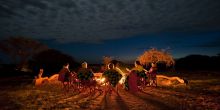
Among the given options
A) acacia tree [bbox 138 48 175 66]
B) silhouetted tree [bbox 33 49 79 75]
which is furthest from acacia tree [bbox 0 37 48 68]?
acacia tree [bbox 138 48 175 66]

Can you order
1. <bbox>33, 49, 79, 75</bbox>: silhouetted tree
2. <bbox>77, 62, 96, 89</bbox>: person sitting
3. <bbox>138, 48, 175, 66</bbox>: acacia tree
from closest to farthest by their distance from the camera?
1. <bbox>77, 62, 96, 89</bbox>: person sitting
2. <bbox>138, 48, 175, 66</bbox>: acacia tree
3. <bbox>33, 49, 79, 75</bbox>: silhouetted tree

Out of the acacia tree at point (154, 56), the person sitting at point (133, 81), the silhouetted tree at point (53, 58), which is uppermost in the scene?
the silhouetted tree at point (53, 58)

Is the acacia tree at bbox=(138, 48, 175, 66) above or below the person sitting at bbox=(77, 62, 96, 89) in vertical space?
above

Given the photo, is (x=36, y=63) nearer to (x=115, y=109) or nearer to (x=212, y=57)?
(x=212, y=57)

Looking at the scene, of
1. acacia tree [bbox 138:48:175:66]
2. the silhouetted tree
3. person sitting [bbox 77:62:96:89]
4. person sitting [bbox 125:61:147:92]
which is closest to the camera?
person sitting [bbox 125:61:147:92]

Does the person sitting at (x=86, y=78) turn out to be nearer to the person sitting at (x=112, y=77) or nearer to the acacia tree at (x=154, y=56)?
the person sitting at (x=112, y=77)

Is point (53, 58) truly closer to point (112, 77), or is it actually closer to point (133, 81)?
point (112, 77)

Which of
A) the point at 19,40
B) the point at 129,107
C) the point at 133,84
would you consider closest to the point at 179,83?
the point at 133,84

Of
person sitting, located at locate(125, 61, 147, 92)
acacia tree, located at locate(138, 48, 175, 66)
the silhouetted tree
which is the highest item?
the silhouetted tree

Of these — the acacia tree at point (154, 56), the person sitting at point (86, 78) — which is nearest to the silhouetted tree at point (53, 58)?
the acacia tree at point (154, 56)

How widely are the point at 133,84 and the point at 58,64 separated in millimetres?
37580

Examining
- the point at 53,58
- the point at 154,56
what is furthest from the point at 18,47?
the point at 154,56

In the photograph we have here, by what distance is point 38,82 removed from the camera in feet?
73.2

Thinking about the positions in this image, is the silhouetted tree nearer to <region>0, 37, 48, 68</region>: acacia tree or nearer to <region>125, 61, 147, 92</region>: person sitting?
<region>0, 37, 48, 68</region>: acacia tree
